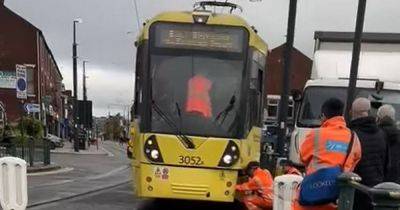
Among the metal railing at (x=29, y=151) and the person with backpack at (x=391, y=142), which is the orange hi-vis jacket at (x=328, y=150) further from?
the metal railing at (x=29, y=151)

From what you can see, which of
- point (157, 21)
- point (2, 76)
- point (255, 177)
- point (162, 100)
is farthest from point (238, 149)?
point (2, 76)

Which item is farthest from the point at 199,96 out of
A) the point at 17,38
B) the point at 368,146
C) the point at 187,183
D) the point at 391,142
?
the point at 17,38

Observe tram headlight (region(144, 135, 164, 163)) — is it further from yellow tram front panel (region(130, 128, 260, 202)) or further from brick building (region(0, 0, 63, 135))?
brick building (region(0, 0, 63, 135))

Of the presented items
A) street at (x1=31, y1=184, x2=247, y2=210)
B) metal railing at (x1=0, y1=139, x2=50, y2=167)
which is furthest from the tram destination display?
metal railing at (x1=0, y1=139, x2=50, y2=167)

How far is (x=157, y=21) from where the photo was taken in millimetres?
11336

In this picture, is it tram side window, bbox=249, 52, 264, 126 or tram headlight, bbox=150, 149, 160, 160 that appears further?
tram side window, bbox=249, 52, 264, 126

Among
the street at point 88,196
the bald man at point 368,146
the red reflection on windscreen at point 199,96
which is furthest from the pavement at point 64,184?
the bald man at point 368,146

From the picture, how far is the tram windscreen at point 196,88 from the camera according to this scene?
1111cm

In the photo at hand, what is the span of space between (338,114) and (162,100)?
5578 millimetres

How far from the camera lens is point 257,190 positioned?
10391 millimetres

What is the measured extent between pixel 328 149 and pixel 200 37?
6.00 meters

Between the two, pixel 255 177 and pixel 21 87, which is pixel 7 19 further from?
pixel 255 177

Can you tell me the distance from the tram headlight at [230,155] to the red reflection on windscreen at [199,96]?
640 millimetres

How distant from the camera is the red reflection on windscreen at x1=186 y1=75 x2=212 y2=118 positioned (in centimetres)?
1116
